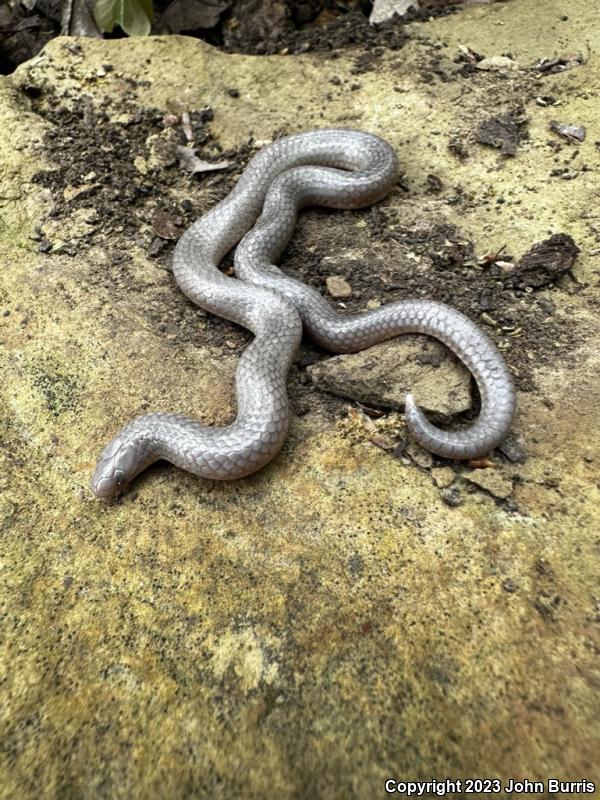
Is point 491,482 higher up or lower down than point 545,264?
lower down

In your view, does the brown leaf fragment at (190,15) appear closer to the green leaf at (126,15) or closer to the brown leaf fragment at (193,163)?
the green leaf at (126,15)

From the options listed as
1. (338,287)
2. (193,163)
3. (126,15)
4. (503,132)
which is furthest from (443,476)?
(126,15)

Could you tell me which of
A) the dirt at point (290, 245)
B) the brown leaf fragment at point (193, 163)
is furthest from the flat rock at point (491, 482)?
the brown leaf fragment at point (193, 163)

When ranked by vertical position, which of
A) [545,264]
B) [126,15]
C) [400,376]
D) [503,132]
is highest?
[126,15]

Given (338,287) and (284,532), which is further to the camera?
(338,287)

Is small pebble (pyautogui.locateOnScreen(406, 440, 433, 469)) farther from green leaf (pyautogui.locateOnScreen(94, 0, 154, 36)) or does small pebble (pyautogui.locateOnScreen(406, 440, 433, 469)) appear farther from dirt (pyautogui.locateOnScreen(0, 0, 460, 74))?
green leaf (pyautogui.locateOnScreen(94, 0, 154, 36))

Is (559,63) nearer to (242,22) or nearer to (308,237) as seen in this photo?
(308,237)

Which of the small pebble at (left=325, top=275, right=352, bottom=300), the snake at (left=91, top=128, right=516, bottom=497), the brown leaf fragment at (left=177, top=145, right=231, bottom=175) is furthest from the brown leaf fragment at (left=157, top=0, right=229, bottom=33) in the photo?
the small pebble at (left=325, top=275, right=352, bottom=300)
